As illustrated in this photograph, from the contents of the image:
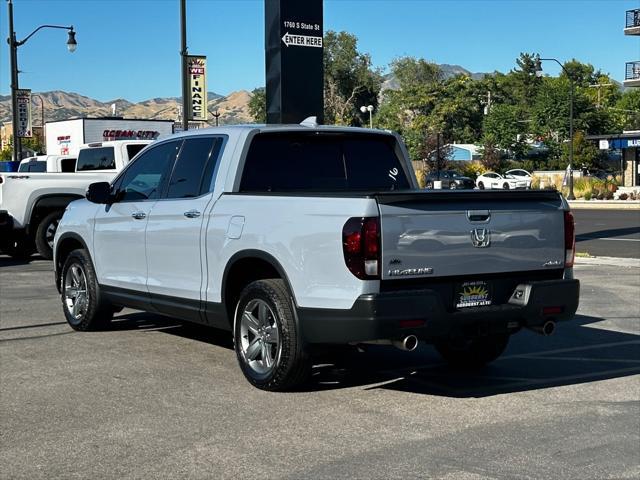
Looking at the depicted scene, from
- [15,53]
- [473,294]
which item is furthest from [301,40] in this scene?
[15,53]

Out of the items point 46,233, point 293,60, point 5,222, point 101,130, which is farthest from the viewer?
point 101,130

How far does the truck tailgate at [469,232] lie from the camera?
5.57 m

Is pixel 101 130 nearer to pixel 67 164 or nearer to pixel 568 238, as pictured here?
pixel 67 164

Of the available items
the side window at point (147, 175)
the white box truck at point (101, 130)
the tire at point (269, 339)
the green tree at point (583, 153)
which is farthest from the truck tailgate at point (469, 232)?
the green tree at point (583, 153)

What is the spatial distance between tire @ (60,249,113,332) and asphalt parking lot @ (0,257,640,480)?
0.78 feet

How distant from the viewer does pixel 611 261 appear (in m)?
16.1

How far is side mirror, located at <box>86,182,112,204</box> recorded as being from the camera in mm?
8188

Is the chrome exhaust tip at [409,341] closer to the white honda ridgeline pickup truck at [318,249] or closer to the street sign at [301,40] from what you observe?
the white honda ridgeline pickup truck at [318,249]

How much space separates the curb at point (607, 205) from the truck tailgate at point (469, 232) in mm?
36252

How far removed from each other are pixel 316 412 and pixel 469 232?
162 cm

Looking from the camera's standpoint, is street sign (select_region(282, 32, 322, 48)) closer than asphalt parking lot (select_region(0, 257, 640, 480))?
No

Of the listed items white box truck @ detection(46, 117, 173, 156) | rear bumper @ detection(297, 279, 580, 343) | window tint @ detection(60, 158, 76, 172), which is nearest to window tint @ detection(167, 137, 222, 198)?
rear bumper @ detection(297, 279, 580, 343)

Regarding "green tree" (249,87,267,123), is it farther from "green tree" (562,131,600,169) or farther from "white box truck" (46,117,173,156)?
"white box truck" (46,117,173,156)

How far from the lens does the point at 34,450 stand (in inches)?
199
